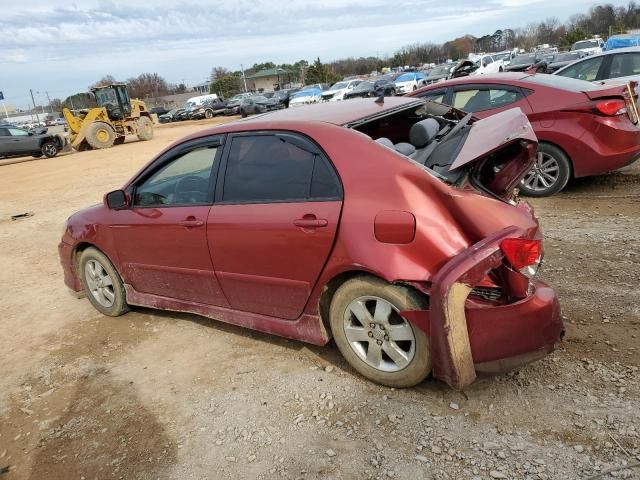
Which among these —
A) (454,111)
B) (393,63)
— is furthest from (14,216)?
(393,63)

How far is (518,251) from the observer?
260 centimetres

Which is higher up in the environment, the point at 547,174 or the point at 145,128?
the point at 145,128

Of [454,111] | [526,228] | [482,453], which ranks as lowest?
[482,453]

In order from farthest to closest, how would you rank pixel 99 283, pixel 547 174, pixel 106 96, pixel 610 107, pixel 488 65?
1. pixel 488 65
2. pixel 106 96
3. pixel 547 174
4. pixel 610 107
5. pixel 99 283

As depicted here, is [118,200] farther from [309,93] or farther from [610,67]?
[309,93]

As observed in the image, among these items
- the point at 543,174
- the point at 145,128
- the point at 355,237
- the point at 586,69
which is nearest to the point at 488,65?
the point at 145,128

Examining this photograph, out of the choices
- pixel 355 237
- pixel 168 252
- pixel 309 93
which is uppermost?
pixel 309 93

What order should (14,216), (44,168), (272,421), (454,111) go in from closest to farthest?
(272,421), (454,111), (14,216), (44,168)

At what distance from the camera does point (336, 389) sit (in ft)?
10.3

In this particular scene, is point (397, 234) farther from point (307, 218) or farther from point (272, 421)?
point (272, 421)

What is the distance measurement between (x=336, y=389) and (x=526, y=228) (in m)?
1.46

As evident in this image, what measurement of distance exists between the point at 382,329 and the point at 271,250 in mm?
848

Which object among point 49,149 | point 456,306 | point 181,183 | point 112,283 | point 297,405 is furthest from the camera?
point 49,149

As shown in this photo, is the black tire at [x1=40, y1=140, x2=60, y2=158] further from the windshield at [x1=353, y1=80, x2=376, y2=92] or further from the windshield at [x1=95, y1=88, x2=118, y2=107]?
the windshield at [x1=353, y1=80, x2=376, y2=92]
